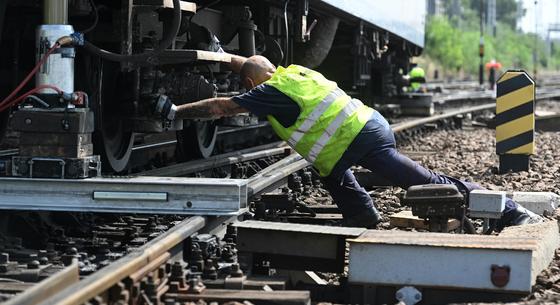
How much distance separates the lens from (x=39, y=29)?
5762 millimetres

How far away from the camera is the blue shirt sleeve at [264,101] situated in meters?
6.06

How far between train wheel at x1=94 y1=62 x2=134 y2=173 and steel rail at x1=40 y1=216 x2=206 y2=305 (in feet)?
7.51

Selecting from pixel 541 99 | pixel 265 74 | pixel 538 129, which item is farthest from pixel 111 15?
pixel 541 99

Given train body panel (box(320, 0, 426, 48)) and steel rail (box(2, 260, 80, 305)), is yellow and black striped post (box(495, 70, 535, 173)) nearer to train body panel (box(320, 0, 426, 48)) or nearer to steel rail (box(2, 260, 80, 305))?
train body panel (box(320, 0, 426, 48))

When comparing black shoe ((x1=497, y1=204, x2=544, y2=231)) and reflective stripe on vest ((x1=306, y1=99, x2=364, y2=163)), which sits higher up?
reflective stripe on vest ((x1=306, y1=99, x2=364, y2=163))

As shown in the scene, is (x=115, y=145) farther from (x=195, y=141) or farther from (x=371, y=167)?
(x=371, y=167)

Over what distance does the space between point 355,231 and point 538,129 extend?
1294 cm

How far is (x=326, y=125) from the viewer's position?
246 inches

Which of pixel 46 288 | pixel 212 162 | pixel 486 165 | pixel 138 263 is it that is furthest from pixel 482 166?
pixel 46 288

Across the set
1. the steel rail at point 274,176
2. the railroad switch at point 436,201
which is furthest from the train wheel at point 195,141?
the railroad switch at point 436,201

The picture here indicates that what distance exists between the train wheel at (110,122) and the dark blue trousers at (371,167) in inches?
67.4

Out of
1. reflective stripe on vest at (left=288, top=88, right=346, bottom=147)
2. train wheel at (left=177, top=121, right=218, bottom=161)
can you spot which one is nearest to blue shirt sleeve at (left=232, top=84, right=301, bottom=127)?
reflective stripe on vest at (left=288, top=88, right=346, bottom=147)

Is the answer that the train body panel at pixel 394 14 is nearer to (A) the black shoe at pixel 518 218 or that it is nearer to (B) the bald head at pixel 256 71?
(B) the bald head at pixel 256 71

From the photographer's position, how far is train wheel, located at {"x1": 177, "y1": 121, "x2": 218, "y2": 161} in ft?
31.1
